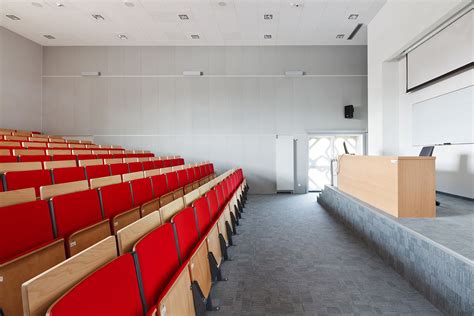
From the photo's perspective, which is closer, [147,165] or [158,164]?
[147,165]

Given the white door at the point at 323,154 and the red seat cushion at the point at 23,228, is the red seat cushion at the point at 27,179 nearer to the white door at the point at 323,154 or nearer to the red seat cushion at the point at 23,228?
the red seat cushion at the point at 23,228

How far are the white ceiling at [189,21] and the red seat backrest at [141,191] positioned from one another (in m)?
2.55

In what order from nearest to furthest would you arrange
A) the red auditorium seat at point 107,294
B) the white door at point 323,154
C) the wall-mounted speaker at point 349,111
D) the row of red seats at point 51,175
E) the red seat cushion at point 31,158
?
the red auditorium seat at point 107,294 < the row of red seats at point 51,175 < the red seat cushion at point 31,158 < the wall-mounted speaker at point 349,111 < the white door at point 323,154

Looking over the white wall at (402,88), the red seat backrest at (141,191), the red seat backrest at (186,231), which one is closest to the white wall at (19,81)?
the red seat backrest at (141,191)

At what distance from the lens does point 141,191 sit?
1519 mm

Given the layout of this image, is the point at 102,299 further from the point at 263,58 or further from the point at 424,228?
the point at 263,58

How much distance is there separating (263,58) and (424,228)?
12.0 ft

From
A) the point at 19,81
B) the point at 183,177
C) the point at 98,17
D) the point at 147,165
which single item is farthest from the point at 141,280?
the point at 19,81

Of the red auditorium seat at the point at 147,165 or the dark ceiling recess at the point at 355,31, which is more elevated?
the dark ceiling recess at the point at 355,31

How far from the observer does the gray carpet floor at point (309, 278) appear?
Result: 1.06 m

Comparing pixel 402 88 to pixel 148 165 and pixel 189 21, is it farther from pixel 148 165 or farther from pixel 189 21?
pixel 148 165

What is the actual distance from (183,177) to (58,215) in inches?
55.1

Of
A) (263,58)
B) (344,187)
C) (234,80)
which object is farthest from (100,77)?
(344,187)

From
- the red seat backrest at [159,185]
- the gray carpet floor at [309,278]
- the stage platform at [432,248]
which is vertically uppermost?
the red seat backrest at [159,185]
